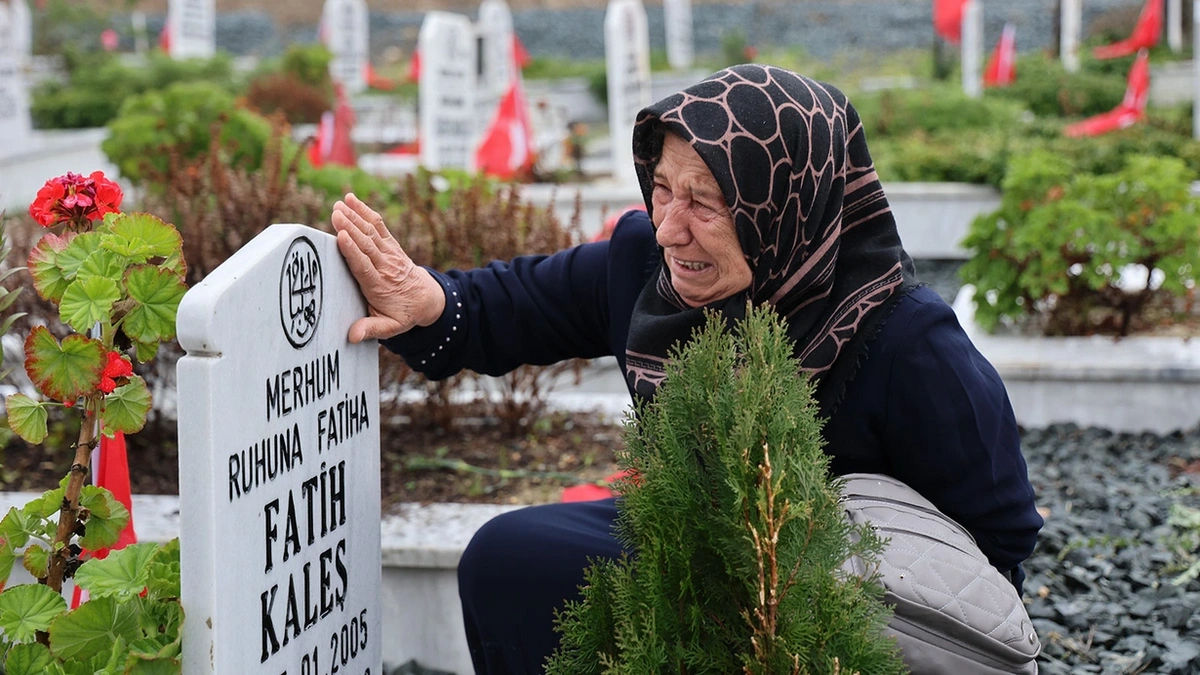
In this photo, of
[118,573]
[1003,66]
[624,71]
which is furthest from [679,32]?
[118,573]

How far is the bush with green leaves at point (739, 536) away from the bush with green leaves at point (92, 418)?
604mm

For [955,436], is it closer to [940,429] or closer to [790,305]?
[940,429]

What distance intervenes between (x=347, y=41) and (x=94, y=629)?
15.2 metres

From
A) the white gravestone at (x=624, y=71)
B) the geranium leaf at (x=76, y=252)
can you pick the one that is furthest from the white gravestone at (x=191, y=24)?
the geranium leaf at (x=76, y=252)

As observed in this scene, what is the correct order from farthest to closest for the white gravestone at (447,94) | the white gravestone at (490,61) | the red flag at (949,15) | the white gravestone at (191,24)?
the white gravestone at (191,24) → the red flag at (949,15) → the white gravestone at (490,61) → the white gravestone at (447,94)

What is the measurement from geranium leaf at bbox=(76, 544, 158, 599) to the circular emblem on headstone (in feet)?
1.16

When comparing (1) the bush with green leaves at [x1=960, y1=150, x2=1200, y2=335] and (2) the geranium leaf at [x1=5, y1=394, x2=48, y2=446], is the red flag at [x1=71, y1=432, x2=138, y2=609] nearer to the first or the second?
(2) the geranium leaf at [x1=5, y1=394, x2=48, y2=446]

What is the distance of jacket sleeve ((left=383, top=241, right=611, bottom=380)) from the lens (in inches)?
91.4

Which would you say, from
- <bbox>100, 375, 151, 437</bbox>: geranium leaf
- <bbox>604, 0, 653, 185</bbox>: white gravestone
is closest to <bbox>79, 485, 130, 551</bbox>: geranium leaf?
<bbox>100, 375, 151, 437</bbox>: geranium leaf

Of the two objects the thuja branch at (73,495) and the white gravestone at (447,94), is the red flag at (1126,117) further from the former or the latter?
the thuja branch at (73,495)

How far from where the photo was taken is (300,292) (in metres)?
1.82

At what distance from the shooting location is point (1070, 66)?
1727 centimetres

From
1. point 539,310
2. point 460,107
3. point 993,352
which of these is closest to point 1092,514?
point 993,352

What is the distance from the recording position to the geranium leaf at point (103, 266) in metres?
1.69
